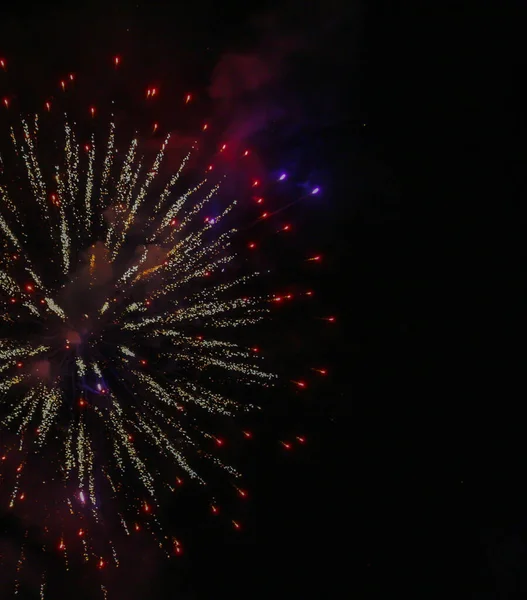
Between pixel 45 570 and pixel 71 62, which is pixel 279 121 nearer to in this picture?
pixel 71 62

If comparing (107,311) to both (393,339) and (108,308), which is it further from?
(393,339)

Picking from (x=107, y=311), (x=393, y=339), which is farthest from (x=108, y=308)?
(x=393, y=339)

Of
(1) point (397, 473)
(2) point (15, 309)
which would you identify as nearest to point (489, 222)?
(1) point (397, 473)
